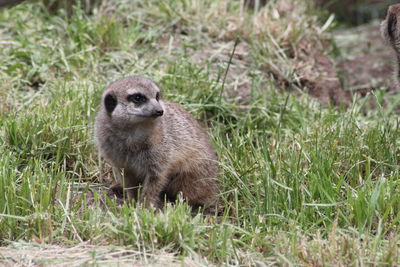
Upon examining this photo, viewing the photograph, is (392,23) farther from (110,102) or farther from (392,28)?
(110,102)

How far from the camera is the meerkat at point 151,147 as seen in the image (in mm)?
4461

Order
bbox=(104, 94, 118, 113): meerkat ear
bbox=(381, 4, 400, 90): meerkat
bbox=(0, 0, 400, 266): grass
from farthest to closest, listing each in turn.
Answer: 1. bbox=(381, 4, 400, 90): meerkat
2. bbox=(104, 94, 118, 113): meerkat ear
3. bbox=(0, 0, 400, 266): grass

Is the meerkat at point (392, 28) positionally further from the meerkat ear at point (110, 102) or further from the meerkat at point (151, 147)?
the meerkat ear at point (110, 102)

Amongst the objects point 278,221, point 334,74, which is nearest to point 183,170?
point 278,221

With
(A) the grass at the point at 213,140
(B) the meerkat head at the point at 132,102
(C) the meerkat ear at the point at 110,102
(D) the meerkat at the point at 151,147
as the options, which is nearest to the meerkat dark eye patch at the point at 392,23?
(A) the grass at the point at 213,140

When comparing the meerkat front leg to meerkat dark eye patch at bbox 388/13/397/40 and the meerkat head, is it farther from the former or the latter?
meerkat dark eye patch at bbox 388/13/397/40

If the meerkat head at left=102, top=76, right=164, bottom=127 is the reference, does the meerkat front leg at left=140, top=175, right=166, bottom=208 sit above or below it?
below

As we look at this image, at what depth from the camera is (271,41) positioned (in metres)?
7.12

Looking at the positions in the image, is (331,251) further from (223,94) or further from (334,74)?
(334,74)

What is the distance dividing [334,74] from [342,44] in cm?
202

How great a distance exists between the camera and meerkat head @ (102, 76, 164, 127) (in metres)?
4.39

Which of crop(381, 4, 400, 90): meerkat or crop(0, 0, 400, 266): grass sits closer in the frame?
crop(0, 0, 400, 266): grass

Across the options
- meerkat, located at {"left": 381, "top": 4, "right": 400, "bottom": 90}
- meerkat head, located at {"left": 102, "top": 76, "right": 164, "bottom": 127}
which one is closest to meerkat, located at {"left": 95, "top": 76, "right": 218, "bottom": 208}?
meerkat head, located at {"left": 102, "top": 76, "right": 164, "bottom": 127}

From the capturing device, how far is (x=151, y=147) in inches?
181
